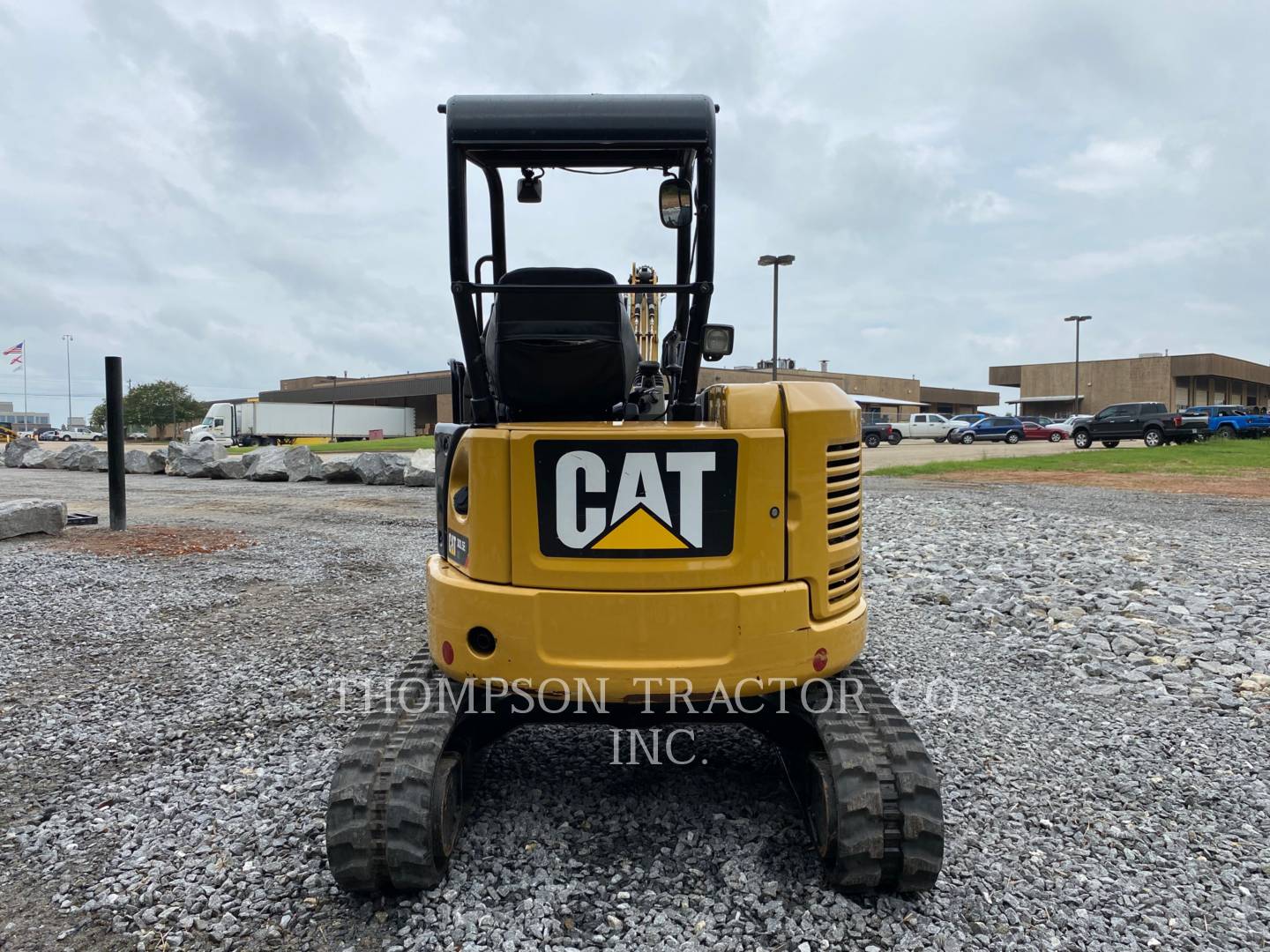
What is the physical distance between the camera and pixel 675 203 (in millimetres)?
3562

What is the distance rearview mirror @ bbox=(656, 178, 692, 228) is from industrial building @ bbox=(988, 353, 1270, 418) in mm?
73076

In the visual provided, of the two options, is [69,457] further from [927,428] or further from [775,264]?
[927,428]

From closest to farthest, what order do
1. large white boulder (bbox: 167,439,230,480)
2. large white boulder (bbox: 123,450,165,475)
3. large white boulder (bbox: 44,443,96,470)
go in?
large white boulder (bbox: 167,439,230,480)
large white boulder (bbox: 123,450,165,475)
large white boulder (bbox: 44,443,96,470)

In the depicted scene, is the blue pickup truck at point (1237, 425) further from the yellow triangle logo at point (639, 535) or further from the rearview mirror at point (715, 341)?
the yellow triangle logo at point (639, 535)

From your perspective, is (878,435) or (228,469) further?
(878,435)

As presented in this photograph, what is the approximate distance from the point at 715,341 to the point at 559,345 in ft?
2.07

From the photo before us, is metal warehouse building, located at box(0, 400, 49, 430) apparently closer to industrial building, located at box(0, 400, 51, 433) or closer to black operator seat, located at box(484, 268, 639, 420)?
industrial building, located at box(0, 400, 51, 433)

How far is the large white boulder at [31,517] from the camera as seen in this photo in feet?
33.7

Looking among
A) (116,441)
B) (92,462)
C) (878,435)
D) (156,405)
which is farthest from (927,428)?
(156,405)

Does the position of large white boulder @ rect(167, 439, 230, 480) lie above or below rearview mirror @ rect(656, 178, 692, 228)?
below

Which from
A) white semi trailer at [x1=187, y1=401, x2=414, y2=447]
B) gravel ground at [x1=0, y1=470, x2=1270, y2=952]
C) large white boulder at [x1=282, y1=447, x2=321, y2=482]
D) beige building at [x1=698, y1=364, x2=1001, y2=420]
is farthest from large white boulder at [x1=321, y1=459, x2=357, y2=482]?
beige building at [x1=698, y1=364, x2=1001, y2=420]

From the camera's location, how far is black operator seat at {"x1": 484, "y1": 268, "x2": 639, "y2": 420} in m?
3.27

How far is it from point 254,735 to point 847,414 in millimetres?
3310

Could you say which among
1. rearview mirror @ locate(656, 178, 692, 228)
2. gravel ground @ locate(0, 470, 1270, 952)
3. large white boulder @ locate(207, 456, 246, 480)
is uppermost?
rearview mirror @ locate(656, 178, 692, 228)
